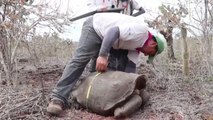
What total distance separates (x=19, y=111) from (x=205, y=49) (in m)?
2.37

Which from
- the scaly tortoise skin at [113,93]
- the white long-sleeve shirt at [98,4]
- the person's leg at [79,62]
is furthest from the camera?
the white long-sleeve shirt at [98,4]

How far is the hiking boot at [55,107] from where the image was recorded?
426cm

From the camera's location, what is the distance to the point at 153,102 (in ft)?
15.1

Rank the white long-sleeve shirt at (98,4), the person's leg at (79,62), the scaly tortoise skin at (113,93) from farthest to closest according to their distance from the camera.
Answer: the white long-sleeve shirt at (98,4), the person's leg at (79,62), the scaly tortoise skin at (113,93)

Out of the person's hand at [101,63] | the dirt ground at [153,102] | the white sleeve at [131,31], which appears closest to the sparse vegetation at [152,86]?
the dirt ground at [153,102]

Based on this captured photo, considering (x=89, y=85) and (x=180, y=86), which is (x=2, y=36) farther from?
(x=180, y=86)

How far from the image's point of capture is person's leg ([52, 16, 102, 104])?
447 cm

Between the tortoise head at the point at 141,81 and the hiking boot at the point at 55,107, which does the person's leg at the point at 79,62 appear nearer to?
the hiking boot at the point at 55,107

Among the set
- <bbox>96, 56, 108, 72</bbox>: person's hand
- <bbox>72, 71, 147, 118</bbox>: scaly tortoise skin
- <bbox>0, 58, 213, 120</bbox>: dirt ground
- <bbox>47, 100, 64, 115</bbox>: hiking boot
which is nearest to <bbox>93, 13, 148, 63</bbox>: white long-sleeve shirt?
<bbox>96, 56, 108, 72</bbox>: person's hand

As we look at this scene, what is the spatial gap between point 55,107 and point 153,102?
101 centimetres

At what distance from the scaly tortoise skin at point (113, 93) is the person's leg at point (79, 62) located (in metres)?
0.15

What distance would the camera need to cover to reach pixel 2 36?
534 centimetres

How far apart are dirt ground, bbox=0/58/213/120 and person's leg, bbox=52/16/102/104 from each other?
0.20m

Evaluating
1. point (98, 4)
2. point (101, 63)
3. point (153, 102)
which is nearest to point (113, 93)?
point (101, 63)
